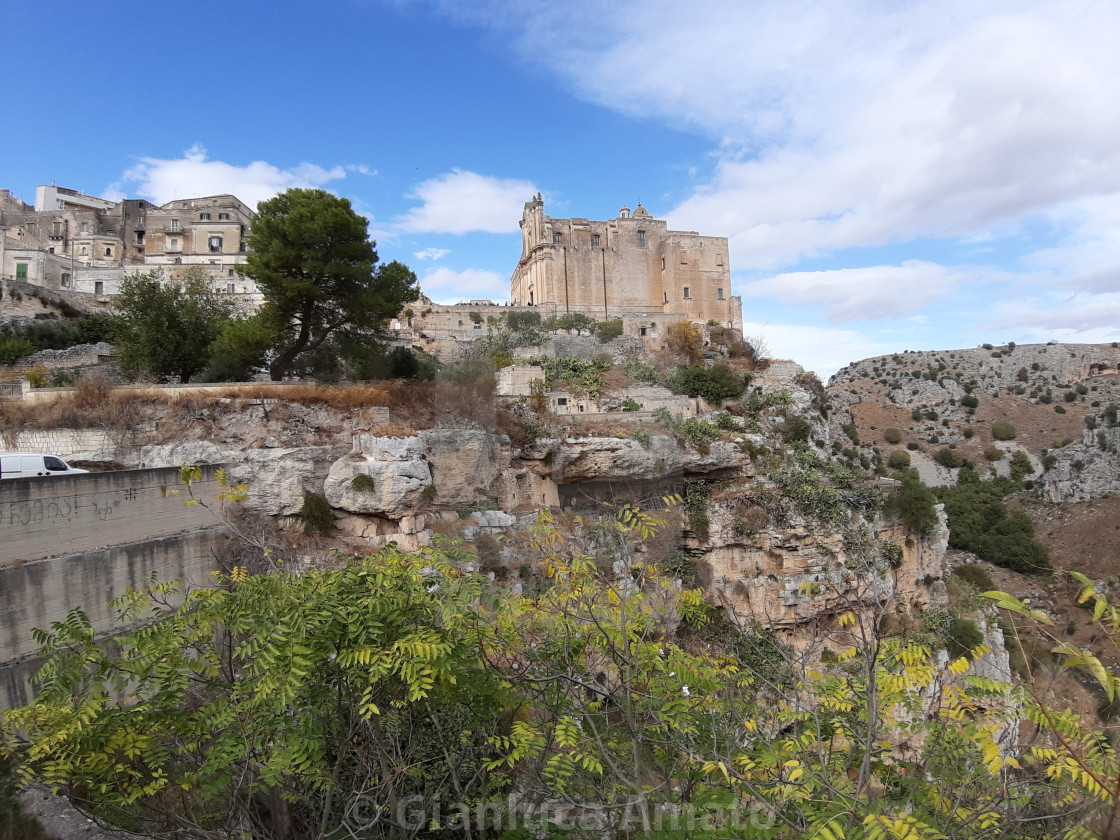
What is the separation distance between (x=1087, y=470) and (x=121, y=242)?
215 ft

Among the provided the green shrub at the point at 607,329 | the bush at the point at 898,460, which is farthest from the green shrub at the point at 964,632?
the bush at the point at 898,460

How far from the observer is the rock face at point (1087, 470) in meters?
35.1

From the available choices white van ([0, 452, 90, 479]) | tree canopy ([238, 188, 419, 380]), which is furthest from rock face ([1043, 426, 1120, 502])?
white van ([0, 452, 90, 479])

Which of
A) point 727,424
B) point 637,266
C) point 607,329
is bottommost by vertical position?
point 727,424

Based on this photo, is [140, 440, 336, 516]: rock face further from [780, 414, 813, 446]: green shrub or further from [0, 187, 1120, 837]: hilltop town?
[780, 414, 813, 446]: green shrub

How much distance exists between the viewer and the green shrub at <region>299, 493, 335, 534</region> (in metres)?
12.5

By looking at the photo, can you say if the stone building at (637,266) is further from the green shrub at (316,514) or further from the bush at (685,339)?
the green shrub at (316,514)

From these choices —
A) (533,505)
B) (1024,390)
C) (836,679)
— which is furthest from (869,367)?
(836,679)

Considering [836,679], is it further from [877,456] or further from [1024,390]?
[1024,390]

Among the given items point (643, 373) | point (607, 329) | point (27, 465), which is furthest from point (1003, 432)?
point (27, 465)

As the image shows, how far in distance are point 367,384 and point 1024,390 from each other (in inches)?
2364

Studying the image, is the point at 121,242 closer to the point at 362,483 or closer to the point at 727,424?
the point at 362,483

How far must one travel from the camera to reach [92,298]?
29406mm

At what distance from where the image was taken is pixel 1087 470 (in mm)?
35781
